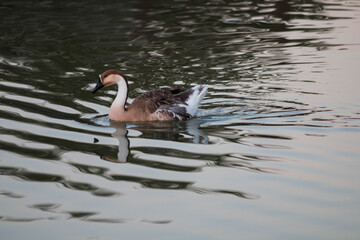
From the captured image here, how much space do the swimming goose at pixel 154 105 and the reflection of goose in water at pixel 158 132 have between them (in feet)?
0.50

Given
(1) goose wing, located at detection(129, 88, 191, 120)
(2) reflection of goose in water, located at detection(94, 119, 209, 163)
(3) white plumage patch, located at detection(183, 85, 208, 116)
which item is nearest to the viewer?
(2) reflection of goose in water, located at detection(94, 119, 209, 163)

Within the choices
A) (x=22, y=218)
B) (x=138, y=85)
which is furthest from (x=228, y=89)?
(x=22, y=218)

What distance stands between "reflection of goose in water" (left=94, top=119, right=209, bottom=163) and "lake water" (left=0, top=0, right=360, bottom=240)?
36mm

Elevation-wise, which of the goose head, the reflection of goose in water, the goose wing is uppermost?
the goose head

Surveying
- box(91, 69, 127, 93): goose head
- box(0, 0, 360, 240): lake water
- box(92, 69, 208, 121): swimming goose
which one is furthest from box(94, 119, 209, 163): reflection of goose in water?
box(91, 69, 127, 93): goose head

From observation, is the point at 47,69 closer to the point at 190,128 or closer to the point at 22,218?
the point at 190,128

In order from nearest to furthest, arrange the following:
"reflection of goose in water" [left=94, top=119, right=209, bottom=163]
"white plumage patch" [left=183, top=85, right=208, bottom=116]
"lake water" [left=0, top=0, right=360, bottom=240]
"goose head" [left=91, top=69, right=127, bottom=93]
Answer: "lake water" [left=0, top=0, right=360, bottom=240]
"reflection of goose in water" [left=94, top=119, right=209, bottom=163]
"white plumage patch" [left=183, top=85, right=208, bottom=116]
"goose head" [left=91, top=69, right=127, bottom=93]

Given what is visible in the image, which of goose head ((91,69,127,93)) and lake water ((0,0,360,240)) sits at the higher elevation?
goose head ((91,69,127,93))

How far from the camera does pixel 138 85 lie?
49.6 feet

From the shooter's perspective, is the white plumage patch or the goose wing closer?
the goose wing

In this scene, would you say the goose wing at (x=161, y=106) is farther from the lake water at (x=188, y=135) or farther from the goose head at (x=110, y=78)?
the goose head at (x=110, y=78)

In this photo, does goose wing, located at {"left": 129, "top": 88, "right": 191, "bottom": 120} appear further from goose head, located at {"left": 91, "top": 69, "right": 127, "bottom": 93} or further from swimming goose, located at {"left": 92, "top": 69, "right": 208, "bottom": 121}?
goose head, located at {"left": 91, "top": 69, "right": 127, "bottom": 93}

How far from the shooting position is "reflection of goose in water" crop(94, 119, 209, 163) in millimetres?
10156

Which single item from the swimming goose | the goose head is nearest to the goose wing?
the swimming goose
